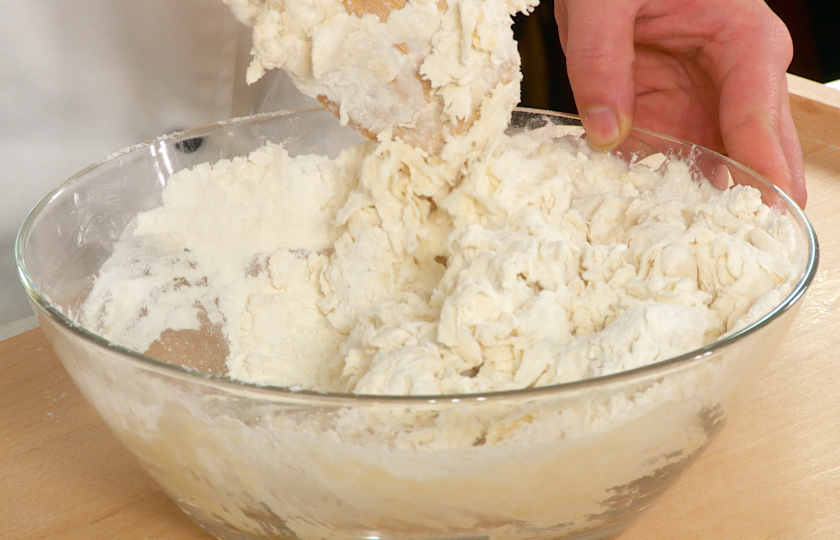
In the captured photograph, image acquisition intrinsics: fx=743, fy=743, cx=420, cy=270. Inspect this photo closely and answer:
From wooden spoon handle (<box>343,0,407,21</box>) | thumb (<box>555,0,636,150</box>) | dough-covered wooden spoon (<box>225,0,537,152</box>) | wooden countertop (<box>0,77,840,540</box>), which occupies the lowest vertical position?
wooden countertop (<box>0,77,840,540</box>)

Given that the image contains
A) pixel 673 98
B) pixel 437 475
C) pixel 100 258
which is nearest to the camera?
pixel 437 475

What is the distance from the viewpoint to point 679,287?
0.58 m

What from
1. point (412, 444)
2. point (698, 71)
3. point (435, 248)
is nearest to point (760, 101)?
point (698, 71)

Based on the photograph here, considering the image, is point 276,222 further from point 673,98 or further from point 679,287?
point 673,98

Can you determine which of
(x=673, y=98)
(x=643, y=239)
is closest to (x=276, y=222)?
(x=643, y=239)

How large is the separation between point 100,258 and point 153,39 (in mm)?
414

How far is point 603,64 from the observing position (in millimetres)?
813

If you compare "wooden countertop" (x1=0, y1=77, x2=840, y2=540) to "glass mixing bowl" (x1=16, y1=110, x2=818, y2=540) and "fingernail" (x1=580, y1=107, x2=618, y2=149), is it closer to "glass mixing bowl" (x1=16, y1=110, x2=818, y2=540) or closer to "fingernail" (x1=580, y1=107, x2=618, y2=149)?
"glass mixing bowl" (x1=16, y1=110, x2=818, y2=540)

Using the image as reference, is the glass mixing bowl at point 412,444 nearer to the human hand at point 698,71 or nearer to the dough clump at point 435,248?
the dough clump at point 435,248

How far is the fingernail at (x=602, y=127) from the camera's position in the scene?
78cm

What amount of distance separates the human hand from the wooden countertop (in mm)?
201

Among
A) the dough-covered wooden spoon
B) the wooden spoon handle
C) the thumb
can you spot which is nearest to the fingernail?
the thumb

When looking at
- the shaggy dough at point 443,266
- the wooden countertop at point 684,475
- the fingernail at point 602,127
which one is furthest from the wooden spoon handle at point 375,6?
the wooden countertop at point 684,475

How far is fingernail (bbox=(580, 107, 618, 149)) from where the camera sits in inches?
30.5
